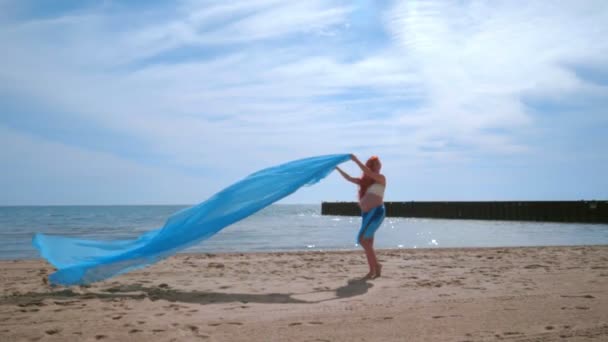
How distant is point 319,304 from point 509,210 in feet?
125

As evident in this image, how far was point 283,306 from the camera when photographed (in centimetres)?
531

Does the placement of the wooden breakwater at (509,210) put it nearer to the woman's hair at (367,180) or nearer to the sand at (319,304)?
the sand at (319,304)

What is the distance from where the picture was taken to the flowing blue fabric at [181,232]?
6557 millimetres

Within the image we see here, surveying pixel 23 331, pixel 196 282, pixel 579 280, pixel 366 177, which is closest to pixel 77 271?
pixel 196 282

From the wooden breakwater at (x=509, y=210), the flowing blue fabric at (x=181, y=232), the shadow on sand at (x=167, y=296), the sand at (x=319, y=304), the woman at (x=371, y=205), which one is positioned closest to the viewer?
the sand at (x=319, y=304)

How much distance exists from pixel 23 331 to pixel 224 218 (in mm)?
3178

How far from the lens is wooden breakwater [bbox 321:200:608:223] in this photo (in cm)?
3369

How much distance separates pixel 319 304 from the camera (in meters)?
5.37

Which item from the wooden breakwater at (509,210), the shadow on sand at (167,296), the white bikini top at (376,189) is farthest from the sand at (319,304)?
the wooden breakwater at (509,210)

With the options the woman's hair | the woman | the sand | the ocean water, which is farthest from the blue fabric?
the ocean water

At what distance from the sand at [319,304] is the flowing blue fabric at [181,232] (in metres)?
0.28

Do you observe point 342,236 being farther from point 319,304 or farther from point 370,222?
point 319,304

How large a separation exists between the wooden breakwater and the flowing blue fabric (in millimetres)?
30634

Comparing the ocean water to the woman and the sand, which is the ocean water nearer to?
the sand
